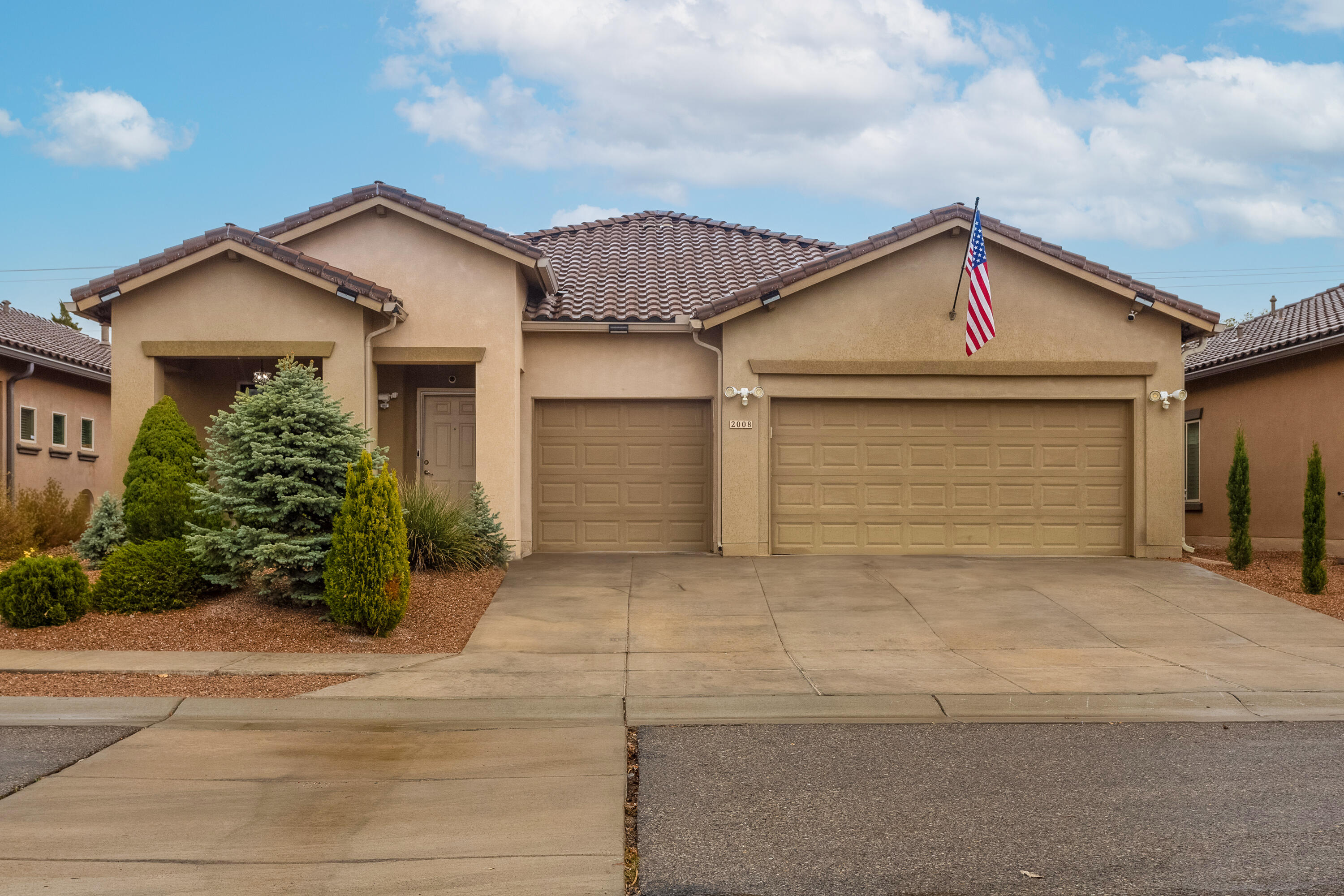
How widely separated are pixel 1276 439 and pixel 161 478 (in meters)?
16.4

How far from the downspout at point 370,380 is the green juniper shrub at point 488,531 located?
1594mm

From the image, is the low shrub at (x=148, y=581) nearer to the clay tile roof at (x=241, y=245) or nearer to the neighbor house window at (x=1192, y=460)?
the clay tile roof at (x=241, y=245)

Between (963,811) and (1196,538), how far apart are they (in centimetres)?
1707

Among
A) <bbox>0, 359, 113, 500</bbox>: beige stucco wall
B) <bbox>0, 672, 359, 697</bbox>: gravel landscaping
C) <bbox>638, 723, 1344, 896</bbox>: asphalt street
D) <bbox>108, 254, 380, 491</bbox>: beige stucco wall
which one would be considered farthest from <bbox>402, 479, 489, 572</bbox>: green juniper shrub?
<bbox>0, 359, 113, 500</bbox>: beige stucco wall

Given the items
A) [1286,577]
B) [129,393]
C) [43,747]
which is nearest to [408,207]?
[129,393]

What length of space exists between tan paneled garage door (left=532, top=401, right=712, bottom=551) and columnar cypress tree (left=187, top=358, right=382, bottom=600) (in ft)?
16.8

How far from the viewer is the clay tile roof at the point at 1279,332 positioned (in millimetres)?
16328

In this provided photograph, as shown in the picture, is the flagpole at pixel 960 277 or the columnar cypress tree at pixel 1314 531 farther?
the flagpole at pixel 960 277

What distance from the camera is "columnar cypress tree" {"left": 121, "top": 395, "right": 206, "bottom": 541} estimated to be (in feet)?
36.7

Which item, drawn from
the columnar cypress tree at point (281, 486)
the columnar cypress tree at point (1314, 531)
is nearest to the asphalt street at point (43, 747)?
the columnar cypress tree at point (281, 486)

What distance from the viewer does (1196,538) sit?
2020cm

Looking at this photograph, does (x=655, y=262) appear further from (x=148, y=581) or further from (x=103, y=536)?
(x=148, y=581)

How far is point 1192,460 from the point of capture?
68.0 ft

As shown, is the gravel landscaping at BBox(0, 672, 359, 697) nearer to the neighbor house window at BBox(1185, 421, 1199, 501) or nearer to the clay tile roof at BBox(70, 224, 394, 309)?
the clay tile roof at BBox(70, 224, 394, 309)
